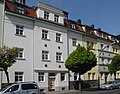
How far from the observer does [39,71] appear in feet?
110

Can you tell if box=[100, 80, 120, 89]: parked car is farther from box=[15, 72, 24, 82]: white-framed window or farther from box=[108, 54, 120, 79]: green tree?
box=[15, 72, 24, 82]: white-framed window

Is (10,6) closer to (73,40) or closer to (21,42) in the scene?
(21,42)

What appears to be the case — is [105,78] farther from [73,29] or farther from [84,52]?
[84,52]

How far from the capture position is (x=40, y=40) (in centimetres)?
3450

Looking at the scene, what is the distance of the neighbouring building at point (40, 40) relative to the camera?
30781mm

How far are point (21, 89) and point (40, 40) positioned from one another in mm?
14368

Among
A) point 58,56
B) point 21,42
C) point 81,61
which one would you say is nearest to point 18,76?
point 21,42

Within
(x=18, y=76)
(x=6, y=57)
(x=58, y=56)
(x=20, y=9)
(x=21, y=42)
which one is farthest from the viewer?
(x=58, y=56)

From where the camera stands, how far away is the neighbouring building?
30781 millimetres

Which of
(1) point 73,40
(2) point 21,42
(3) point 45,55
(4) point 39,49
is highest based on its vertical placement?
(1) point 73,40

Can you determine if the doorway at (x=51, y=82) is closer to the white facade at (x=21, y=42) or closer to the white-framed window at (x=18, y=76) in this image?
the white facade at (x=21, y=42)

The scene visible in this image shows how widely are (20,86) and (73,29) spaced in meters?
21.5

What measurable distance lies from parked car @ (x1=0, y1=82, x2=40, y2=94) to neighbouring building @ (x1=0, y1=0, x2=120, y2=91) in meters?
8.50

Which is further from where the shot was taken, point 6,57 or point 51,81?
point 51,81
